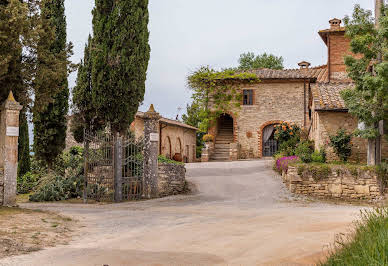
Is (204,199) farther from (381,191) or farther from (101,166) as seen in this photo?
(381,191)

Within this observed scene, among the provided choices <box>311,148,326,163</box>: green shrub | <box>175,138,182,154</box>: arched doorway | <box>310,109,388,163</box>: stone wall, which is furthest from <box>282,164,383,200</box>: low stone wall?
<box>175,138,182,154</box>: arched doorway

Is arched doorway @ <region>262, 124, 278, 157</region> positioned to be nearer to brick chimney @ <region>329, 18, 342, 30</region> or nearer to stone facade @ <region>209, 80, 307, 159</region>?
stone facade @ <region>209, 80, 307, 159</region>

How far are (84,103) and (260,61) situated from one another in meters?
38.1

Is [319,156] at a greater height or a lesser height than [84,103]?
lesser

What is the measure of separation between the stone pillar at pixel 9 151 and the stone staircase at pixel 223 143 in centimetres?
1719

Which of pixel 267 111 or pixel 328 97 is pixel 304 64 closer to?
pixel 267 111

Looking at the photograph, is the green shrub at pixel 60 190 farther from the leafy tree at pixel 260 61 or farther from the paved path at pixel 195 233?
the leafy tree at pixel 260 61

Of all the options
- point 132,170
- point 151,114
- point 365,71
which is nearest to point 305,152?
point 365,71

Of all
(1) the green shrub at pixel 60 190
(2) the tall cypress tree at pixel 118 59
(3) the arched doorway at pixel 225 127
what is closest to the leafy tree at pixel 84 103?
(2) the tall cypress tree at pixel 118 59

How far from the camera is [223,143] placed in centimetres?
2780

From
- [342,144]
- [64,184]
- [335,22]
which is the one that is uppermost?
[335,22]

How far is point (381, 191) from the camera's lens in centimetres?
1295

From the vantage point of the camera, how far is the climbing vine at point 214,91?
88.5 ft

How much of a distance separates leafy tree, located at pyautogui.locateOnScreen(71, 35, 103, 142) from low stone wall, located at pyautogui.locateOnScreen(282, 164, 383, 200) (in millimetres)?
7241
